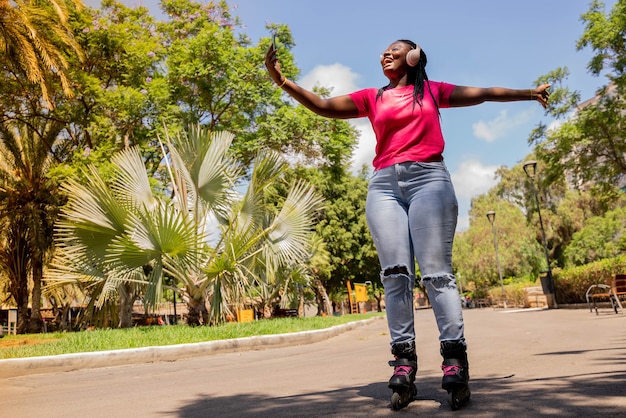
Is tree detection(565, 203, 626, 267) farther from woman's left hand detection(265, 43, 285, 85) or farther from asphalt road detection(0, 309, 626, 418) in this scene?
woman's left hand detection(265, 43, 285, 85)

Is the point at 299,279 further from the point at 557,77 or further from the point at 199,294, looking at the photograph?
the point at 557,77

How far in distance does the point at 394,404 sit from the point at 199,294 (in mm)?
9689

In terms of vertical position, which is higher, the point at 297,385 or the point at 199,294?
the point at 199,294

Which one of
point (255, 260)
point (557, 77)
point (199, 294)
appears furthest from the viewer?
point (557, 77)

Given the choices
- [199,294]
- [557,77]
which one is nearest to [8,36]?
[199,294]

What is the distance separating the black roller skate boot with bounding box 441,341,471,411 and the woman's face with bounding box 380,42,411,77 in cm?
147

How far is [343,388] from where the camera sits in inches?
129

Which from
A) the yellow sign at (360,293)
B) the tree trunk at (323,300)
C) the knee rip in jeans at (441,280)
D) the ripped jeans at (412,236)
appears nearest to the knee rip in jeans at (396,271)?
the ripped jeans at (412,236)

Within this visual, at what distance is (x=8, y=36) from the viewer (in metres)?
12.9

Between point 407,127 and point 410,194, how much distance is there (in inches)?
14.1

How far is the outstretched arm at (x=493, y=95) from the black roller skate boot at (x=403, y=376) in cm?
133

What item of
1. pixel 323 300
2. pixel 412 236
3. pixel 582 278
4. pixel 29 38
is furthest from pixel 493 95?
pixel 323 300

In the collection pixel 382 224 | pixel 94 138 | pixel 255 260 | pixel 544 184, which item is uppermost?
pixel 94 138

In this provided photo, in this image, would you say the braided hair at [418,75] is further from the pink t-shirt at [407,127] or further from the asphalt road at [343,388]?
the asphalt road at [343,388]
